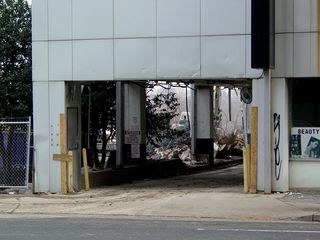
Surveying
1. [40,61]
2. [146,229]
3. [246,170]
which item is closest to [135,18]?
[40,61]

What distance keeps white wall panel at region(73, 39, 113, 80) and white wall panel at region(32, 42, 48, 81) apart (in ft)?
2.82

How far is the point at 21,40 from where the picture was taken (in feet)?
71.9

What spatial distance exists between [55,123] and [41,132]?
48 cm

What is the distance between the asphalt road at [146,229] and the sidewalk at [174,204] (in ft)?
2.77

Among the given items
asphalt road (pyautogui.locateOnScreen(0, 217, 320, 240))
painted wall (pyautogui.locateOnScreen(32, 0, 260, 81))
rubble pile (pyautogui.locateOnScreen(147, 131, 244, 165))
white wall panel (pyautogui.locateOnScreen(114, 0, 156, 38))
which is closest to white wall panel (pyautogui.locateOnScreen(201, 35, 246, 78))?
painted wall (pyautogui.locateOnScreen(32, 0, 260, 81))

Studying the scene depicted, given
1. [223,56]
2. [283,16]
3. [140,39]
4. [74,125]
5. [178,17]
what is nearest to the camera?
[283,16]

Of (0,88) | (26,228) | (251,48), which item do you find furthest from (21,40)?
(26,228)

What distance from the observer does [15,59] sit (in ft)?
73.4

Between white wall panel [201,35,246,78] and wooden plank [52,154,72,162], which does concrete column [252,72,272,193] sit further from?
wooden plank [52,154,72,162]

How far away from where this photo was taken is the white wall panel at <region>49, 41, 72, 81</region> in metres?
16.6

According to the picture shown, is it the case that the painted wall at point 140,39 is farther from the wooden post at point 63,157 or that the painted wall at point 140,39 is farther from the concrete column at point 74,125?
the wooden post at point 63,157

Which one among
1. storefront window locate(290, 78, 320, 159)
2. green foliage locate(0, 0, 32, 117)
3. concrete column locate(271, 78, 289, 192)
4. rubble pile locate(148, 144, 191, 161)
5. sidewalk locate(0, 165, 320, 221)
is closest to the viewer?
sidewalk locate(0, 165, 320, 221)

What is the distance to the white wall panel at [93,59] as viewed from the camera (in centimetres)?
1644

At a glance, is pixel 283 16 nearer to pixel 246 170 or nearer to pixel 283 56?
pixel 283 56
